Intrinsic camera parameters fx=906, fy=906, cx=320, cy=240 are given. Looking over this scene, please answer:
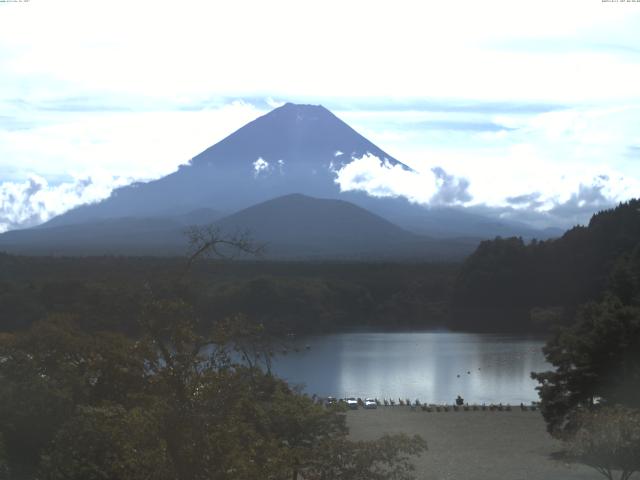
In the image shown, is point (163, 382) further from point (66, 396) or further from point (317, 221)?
point (317, 221)

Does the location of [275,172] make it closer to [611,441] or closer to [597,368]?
[597,368]

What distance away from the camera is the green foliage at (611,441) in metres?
9.15

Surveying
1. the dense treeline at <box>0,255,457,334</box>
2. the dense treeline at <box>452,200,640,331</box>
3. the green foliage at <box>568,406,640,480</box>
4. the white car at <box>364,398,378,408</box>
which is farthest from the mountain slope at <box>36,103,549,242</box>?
the green foliage at <box>568,406,640,480</box>

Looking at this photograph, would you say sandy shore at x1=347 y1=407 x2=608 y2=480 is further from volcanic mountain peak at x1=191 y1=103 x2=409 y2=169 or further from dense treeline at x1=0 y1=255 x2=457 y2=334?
volcanic mountain peak at x1=191 y1=103 x2=409 y2=169

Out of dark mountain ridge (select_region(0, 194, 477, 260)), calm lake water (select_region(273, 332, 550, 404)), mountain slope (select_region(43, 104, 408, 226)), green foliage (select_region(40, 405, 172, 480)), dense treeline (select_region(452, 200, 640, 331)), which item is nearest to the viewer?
green foliage (select_region(40, 405, 172, 480))

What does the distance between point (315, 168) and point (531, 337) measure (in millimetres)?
133043

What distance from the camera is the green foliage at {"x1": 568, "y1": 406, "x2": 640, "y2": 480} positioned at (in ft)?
30.0

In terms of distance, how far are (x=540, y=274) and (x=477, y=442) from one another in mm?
39935

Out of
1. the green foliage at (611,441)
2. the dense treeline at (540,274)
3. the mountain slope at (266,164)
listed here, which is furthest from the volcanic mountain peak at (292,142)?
the green foliage at (611,441)

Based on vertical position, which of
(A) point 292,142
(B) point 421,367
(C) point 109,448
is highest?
(A) point 292,142

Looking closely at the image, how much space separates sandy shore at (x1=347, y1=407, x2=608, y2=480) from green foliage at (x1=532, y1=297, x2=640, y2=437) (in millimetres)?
696

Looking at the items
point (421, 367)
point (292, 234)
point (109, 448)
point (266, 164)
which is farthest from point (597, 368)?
point (266, 164)

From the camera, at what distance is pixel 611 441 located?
9.18 meters

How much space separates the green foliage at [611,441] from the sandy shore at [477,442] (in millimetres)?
2228
